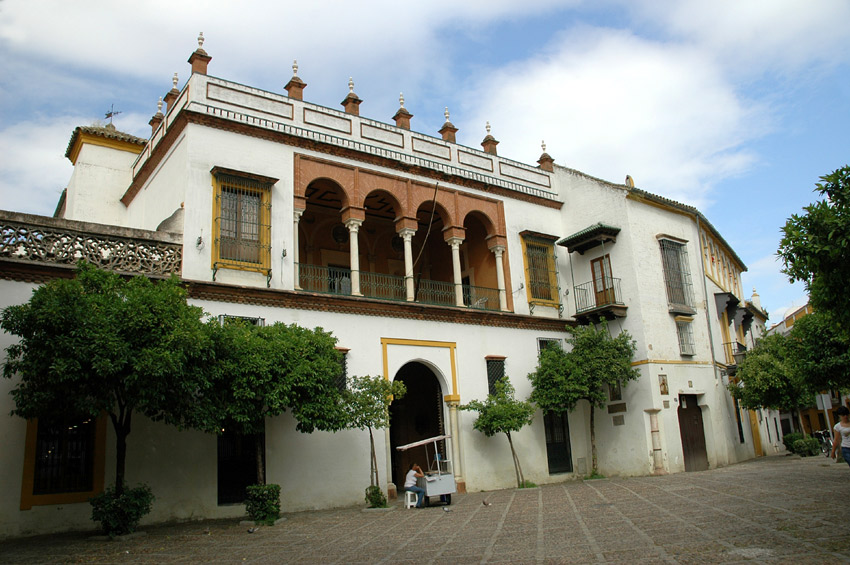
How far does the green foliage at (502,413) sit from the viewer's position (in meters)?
17.2

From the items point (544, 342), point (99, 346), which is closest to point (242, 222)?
point (99, 346)

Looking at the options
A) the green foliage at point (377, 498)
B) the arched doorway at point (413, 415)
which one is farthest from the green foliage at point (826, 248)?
the arched doorway at point (413, 415)

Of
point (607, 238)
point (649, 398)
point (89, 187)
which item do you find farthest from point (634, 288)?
point (89, 187)

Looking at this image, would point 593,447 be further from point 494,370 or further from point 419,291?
point 419,291

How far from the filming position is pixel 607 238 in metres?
20.9

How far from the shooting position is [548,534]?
32.2 ft

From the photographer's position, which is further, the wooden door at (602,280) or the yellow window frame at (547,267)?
the yellow window frame at (547,267)

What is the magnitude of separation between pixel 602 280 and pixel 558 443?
17.5 ft

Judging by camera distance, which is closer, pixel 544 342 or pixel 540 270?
pixel 544 342

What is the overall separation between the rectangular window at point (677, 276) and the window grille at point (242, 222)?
1275 cm

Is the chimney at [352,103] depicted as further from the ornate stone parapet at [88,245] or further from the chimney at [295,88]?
the ornate stone parapet at [88,245]

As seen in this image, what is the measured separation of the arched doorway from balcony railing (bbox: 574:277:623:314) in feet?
17.8

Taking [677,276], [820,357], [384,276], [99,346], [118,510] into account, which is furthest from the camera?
[677,276]

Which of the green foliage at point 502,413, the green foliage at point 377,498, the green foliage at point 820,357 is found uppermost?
the green foliage at point 820,357
